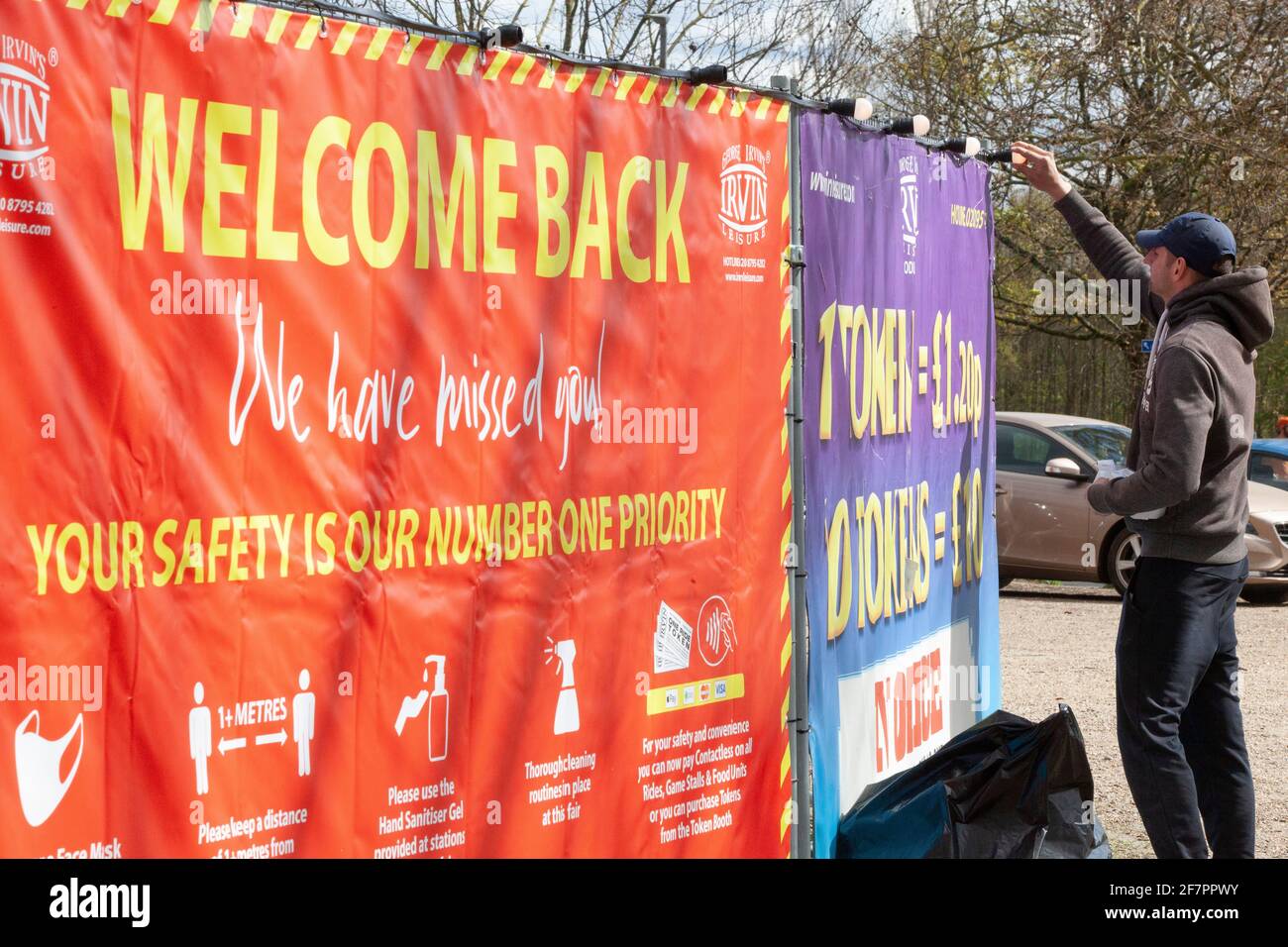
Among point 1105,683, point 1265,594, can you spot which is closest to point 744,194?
point 1105,683

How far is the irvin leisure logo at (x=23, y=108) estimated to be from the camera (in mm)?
2867

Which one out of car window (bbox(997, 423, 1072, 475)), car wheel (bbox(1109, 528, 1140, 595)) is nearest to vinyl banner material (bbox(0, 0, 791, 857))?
car wheel (bbox(1109, 528, 1140, 595))

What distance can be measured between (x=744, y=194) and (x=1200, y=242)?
1587mm

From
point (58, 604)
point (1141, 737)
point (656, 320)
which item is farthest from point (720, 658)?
point (58, 604)

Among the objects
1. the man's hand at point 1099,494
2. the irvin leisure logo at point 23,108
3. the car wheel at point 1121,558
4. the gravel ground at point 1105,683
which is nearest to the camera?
the irvin leisure logo at point 23,108

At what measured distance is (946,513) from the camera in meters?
6.17

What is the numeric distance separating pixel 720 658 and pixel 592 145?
1578 mm

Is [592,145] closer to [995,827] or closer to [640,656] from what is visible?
[640,656]

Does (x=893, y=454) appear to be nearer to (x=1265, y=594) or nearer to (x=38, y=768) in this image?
(x=38, y=768)

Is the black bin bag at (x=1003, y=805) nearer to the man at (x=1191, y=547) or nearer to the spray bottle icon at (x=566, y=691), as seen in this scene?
the man at (x=1191, y=547)

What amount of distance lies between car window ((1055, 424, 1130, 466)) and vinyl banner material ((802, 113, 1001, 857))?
318 inches

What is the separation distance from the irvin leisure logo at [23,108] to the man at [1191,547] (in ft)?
11.2

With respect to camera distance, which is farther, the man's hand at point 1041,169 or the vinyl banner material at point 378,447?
the man's hand at point 1041,169

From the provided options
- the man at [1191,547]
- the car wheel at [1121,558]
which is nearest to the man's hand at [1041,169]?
→ the man at [1191,547]
